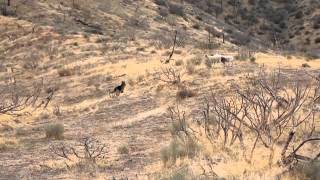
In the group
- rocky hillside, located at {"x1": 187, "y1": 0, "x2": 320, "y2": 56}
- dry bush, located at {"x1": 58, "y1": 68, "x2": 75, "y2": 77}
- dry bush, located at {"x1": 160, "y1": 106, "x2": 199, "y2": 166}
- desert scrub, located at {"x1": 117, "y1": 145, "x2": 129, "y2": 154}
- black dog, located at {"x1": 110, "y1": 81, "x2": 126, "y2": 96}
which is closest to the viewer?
dry bush, located at {"x1": 160, "y1": 106, "x2": 199, "y2": 166}

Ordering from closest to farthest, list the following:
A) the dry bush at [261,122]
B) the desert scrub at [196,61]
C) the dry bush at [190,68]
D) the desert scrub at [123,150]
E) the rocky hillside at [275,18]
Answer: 1. the dry bush at [261,122]
2. the desert scrub at [123,150]
3. the dry bush at [190,68]
4. the desert scrub at [196,61]
5. the rocky hillside at [275,18]

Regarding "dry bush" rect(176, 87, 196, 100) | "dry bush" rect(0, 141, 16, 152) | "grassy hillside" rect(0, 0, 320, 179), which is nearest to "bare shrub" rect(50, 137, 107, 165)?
"grassy hillside" rect(0, 0, 320, 179)

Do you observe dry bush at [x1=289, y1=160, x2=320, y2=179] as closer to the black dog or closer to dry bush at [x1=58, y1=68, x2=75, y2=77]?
the black dog

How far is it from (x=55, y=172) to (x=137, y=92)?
408 inches

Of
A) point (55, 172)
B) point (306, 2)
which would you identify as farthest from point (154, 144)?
point (306, 2)

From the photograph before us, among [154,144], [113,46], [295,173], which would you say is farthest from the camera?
[113,46]

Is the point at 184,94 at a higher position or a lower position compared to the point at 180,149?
higher

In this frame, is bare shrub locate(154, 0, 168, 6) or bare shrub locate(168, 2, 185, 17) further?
bare shrub locate(154, 0, 168, 6)

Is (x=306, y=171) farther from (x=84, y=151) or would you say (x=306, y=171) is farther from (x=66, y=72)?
(x=66, y=72)

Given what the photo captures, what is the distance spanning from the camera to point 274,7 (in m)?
63.2

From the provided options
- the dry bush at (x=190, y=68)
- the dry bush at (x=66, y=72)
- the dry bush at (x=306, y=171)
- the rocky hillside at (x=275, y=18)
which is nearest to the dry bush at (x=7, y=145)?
the dry bush at (x=306, y=171)

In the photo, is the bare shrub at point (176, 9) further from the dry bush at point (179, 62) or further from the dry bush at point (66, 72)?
the dry bush at point (179, 62)

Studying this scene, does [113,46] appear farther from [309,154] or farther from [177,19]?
[309,154]

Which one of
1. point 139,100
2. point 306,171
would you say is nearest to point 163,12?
point 139,100
